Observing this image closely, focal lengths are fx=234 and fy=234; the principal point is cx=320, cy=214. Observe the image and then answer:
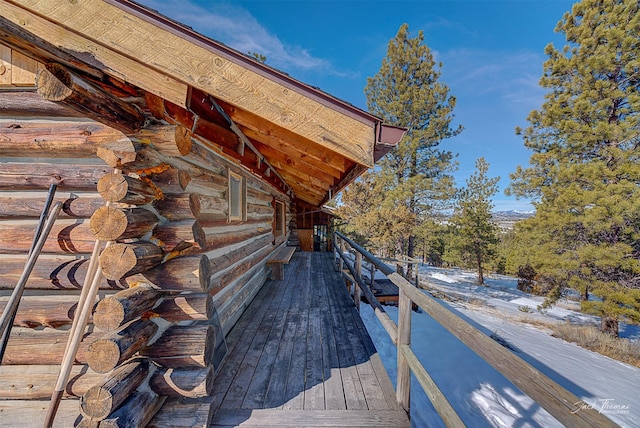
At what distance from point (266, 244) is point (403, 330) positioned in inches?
178

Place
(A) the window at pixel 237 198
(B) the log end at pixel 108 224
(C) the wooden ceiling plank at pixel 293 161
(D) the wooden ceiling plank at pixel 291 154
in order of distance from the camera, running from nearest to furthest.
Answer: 1. (B) the log end at pixel 108 224
2. (D) the wooden ceiling plank at pixel 291 154
3. (C) the wooden ceiling plank at pixel 293 161
4. (A) the window at pixel 237 198

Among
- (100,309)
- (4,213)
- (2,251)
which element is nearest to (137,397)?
(100,309)

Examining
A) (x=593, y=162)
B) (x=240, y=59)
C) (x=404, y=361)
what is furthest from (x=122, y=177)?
(x=593, y=162)

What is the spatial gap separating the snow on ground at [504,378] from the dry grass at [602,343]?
0.45 m

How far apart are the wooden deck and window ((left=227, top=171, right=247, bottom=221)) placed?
5.60 feet

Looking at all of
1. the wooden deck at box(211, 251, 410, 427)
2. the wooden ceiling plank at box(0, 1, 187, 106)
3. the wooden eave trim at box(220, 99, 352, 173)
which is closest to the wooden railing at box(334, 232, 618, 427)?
the wooden deck at box(211, 251, 410, 427)

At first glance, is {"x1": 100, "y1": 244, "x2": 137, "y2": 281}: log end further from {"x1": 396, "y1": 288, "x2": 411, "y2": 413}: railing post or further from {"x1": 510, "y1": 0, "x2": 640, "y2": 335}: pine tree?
{"x1": 510, "y1": 0, "x2": 640, "y2": 335}: pine tree

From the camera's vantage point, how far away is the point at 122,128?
1.85m

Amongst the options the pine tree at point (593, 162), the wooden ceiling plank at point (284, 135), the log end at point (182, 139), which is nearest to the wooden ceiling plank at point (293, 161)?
the wooden ceiling plank at point (284, 135)

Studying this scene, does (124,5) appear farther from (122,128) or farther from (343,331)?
(343,331)

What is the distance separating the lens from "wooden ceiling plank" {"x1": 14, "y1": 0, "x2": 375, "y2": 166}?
169 cm

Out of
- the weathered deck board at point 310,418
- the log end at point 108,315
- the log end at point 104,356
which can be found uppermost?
the log end at point 108,315

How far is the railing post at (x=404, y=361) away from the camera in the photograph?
6.88 ft

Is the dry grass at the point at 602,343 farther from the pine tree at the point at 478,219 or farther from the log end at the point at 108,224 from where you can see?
the log end at the point at 108,224
